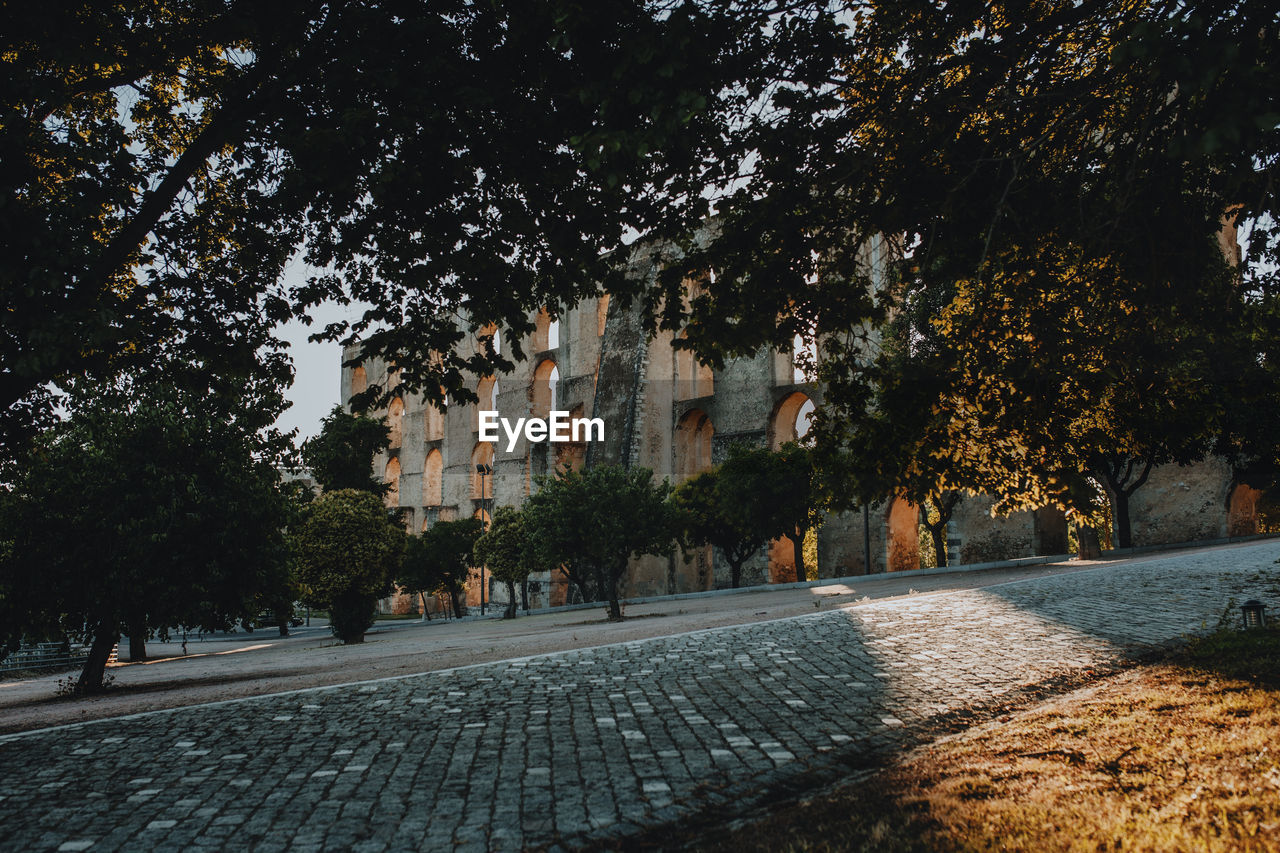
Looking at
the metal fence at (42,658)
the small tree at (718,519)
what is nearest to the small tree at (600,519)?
the small tree at (718,519)

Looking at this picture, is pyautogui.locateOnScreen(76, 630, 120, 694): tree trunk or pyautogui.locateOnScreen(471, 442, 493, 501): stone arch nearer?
pyautogui.locateOnScreen(76, 630, 120, 694): tree trunk

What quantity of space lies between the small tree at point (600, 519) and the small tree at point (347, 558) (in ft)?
13.7

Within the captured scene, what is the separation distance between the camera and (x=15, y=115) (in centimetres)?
444

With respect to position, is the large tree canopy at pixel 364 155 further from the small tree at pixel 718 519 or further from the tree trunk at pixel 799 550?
the tree trunk at pixel 799 550

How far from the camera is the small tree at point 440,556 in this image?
1542 inches

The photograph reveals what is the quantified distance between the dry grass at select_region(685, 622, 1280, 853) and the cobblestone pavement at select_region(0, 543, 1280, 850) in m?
0.53

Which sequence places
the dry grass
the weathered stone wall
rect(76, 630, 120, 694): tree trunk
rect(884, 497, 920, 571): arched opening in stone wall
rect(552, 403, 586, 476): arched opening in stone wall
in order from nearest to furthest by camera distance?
the dry grass → rect(76, 630, 120, 694): tree trunk → the weathered stone wall → rect(884, 497, 920, 571): arched opening in stone wall → rect(552, 403, 586, 476): arched opening in stone wall

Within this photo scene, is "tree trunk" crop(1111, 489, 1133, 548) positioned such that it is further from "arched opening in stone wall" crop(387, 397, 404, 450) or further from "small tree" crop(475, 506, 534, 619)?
"arched opening in stone wall" crop(387, 397, 404, 450)

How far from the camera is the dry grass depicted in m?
3.01

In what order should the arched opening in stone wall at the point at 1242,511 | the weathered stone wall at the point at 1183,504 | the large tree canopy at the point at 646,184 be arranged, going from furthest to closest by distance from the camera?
the arched opening in stone wall at the point at 1242,511
the weathered stone wall at the point at 1183,504
the large tree canopy at the point at 646,184

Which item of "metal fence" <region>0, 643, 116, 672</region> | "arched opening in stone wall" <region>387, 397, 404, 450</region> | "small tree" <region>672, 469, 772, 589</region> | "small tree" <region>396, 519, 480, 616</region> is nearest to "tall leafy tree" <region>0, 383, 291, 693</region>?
"metal fence" <region>0, 643, 116, 672</region>

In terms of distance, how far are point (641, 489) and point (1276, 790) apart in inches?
701

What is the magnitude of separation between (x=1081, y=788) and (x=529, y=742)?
301cm

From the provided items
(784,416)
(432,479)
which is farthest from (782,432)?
(432,479)
